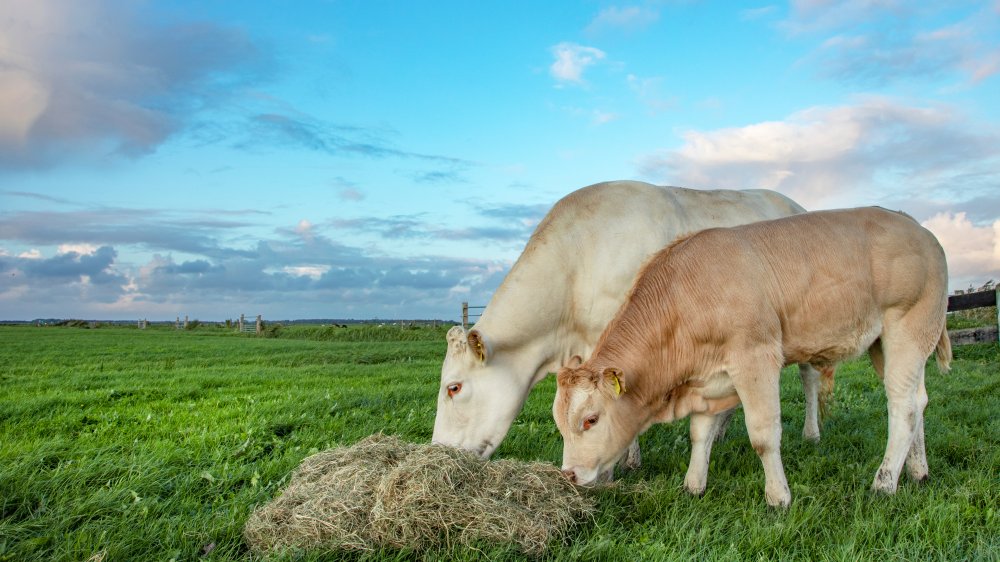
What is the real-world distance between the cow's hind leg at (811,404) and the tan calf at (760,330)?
5.05ft

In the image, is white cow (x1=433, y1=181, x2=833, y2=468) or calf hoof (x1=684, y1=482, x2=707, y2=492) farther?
white cow (x1=433, y1=181, x2=833, y2=468)

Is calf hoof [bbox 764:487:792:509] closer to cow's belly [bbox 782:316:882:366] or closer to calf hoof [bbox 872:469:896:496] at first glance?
calf hoof [bbox 872:469:896:496]

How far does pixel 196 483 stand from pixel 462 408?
8.04 ft

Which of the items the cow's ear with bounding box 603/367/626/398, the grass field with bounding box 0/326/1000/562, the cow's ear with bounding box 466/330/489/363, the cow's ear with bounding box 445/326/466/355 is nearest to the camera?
the grass field with bounding box 0/326/1000/562

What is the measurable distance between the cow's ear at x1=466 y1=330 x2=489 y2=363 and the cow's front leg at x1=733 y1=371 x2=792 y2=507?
2.33 meters

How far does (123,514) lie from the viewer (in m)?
4.89

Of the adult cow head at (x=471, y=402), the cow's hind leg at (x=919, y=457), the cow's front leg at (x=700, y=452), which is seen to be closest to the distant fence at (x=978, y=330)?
the cow's hind leg at (x=919, y=457)

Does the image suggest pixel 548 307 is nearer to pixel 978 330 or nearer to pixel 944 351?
pixel 944 351

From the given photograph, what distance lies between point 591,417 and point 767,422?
143 cm

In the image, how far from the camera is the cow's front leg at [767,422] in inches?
214

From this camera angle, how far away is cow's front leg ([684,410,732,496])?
5832 mm

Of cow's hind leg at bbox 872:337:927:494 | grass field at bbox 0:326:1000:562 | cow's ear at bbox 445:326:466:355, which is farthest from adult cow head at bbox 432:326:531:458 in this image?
cow's hind leg at bbox 872:337:927:494

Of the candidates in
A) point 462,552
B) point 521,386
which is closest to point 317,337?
point 521,386

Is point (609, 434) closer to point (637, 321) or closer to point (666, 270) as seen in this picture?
point (637, 321)
